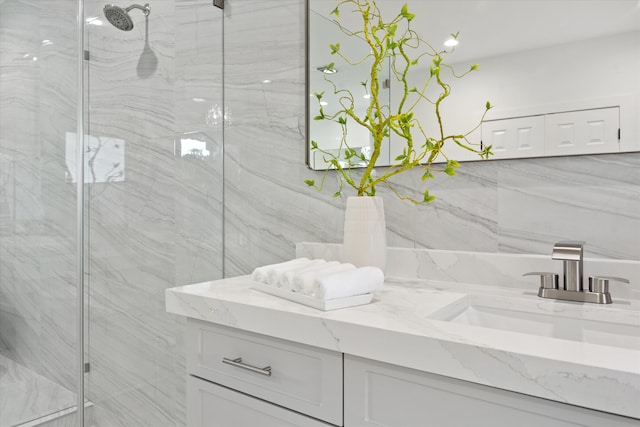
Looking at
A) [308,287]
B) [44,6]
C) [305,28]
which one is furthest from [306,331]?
[44,6]

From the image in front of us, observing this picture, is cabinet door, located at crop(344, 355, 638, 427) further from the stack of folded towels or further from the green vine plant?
the green vine plant

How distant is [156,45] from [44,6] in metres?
0.38

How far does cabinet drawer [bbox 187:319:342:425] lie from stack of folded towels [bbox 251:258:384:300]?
0.40 ft

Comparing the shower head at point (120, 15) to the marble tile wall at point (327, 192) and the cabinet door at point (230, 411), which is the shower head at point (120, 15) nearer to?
the marble tile wall at point (327, 192)

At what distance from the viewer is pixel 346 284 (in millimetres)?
911

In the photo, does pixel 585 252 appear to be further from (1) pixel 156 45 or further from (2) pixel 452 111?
(1) pixel 156 45

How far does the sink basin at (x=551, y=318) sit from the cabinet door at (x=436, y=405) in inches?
6.9

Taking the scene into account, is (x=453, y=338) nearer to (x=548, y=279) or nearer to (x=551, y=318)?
(x=551, y=318)

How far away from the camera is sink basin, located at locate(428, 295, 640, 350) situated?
86 cm

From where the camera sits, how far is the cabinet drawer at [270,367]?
2.70ft

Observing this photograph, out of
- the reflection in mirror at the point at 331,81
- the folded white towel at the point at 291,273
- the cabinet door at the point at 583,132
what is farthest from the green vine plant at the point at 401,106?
the folded white towel at the point at 291,273

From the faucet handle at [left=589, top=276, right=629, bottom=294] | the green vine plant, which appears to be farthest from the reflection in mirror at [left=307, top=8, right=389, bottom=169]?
the faucet handle at [left=589, top=276, right=629, bottom=294]

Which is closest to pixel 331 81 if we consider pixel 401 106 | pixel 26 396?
pixel 401 106

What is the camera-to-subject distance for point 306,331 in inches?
33.1
